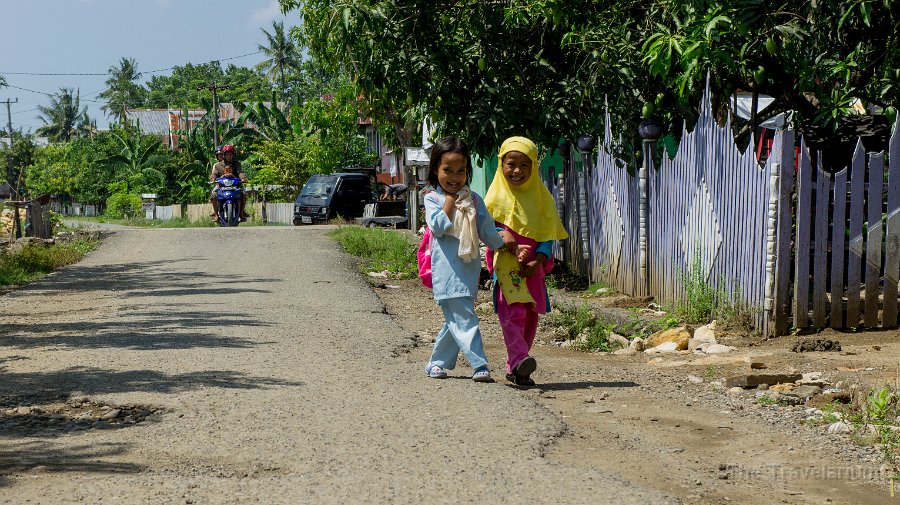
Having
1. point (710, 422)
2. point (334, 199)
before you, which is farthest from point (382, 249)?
point (334, 199)

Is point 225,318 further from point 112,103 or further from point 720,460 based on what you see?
point 112,103

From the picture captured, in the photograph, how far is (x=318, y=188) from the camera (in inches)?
1318

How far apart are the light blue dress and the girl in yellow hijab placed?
158mm

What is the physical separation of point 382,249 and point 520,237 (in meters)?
11.6

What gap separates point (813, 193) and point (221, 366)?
457cm

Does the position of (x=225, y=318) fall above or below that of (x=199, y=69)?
below

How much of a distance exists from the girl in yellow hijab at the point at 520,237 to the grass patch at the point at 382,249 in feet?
27.4

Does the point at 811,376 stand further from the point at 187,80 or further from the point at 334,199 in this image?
the point at 187,80

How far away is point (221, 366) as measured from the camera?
755 cm

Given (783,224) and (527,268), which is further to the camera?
(783,224)

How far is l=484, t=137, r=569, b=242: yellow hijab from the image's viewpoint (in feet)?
23.2

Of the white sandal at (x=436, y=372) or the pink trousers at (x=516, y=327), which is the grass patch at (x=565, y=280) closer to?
the pink trousers at (x=516, y=327)

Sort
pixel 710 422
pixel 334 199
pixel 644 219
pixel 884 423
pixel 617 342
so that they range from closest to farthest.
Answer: pixel 884 423 < pixel 710 422 < pixel 617 342 < pixel 644 219 < pixel 334 199

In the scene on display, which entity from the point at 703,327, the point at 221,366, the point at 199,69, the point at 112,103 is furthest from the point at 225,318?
the point at 199,69
